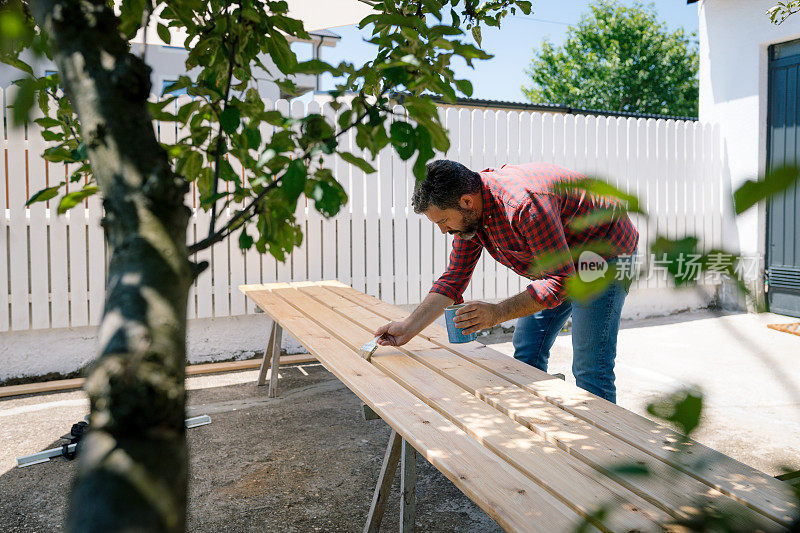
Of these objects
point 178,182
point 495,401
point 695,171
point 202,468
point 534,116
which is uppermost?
point 534,116

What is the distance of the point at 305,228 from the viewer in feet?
19.2

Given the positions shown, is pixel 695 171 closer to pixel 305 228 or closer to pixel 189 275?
pixel 305 228

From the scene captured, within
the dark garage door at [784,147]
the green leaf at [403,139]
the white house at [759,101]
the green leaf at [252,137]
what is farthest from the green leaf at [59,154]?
the dark garage door at [784,147]

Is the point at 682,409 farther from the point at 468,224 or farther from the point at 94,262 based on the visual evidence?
the point at 94,262

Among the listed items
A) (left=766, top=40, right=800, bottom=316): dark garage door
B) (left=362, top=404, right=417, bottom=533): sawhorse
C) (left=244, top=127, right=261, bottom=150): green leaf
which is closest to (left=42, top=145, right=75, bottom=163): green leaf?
(left=244, top=127, right=261, bottom=150): green leaf

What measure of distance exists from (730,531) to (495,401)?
168 cm

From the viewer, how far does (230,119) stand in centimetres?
112

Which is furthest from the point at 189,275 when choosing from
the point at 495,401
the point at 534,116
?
the point at 534,116

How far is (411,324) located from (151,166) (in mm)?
2268

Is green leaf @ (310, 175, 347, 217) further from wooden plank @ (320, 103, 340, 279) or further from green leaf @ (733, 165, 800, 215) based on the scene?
wooden plank @ (320, 103, 340, 279)

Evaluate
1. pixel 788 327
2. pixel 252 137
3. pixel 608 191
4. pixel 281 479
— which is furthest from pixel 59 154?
pixel 788 327

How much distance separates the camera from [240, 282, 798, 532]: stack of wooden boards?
4.26 ft

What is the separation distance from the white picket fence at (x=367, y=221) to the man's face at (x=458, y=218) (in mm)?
1922

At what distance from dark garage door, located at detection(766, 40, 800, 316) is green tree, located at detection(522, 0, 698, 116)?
103ft
